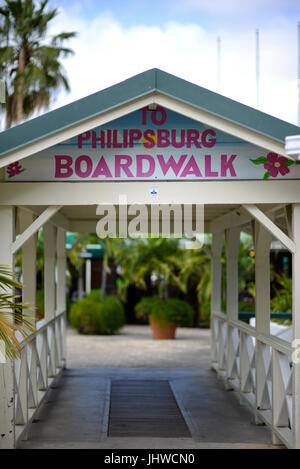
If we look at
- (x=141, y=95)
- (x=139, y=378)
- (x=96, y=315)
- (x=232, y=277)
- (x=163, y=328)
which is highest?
(x=141, y=95)

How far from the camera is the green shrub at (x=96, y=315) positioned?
18.0 m

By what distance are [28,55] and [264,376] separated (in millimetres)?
17654

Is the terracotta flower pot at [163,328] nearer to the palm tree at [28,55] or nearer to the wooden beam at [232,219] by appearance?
the wooden beam at [232,219]

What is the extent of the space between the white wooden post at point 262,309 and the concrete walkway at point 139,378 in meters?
0.40

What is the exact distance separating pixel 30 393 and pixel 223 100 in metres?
4.04

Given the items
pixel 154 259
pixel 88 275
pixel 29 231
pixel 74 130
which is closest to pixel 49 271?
pixel 29 231

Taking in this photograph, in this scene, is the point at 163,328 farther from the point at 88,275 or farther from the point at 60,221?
the point at 60,221

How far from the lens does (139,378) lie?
34.4 ft

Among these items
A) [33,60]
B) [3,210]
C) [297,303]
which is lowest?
[297,303]

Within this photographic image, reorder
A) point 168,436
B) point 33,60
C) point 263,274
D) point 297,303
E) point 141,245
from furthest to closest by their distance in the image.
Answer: point 33,60
point 141,245
point 263,274
point 168,436
point 297,303

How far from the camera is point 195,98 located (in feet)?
17.4

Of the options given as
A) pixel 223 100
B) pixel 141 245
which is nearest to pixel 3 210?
pixel 223 100

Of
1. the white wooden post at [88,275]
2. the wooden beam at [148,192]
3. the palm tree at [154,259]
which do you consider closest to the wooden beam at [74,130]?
the wooden beam at [148,192]

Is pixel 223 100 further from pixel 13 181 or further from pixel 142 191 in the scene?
pixel 13 181
